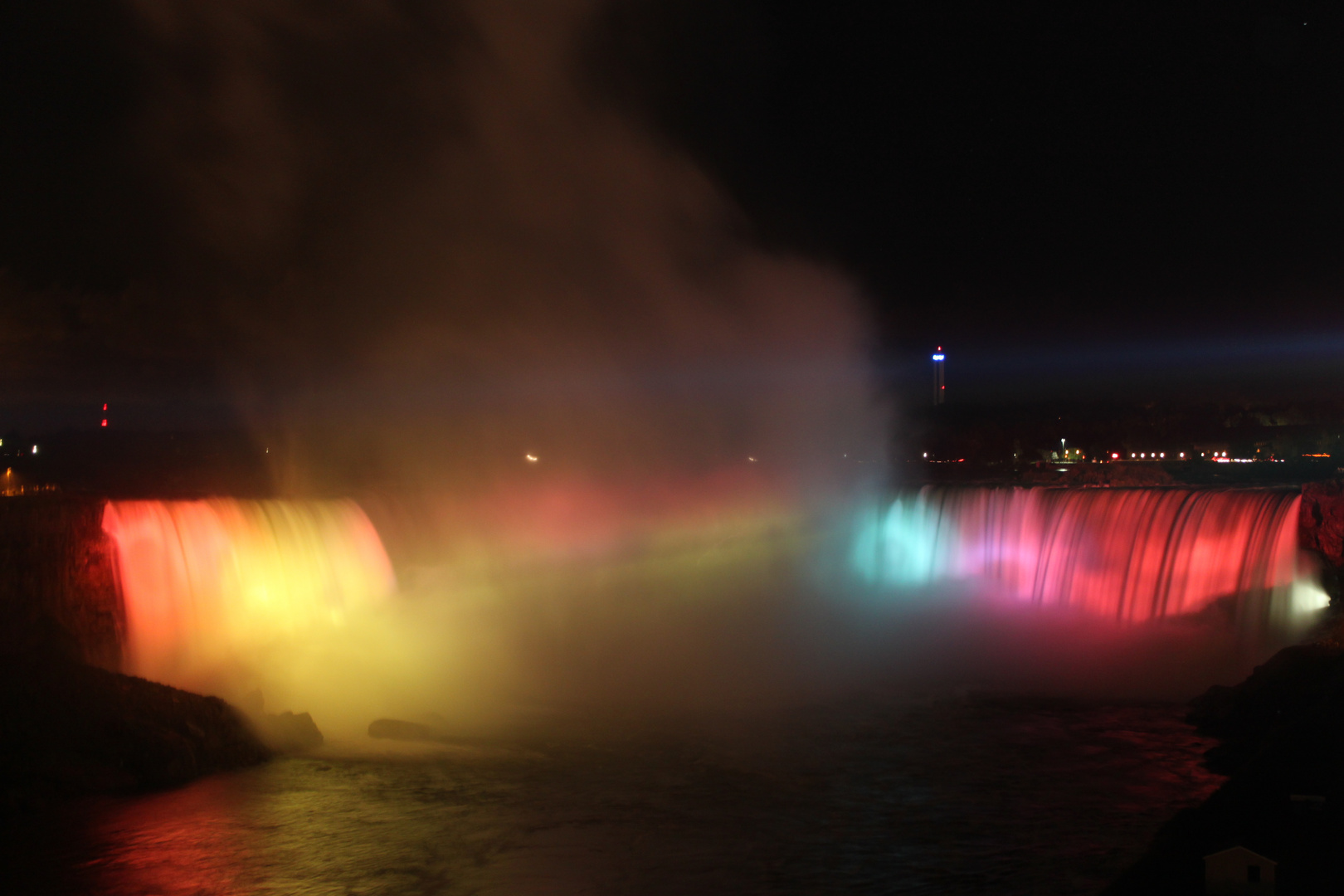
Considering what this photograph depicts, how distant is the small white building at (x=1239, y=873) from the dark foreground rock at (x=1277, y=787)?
0.60ft

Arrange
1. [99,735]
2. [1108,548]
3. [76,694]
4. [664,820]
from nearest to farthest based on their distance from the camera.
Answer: [664,820]
[99,735]
[76,694]
[1108,548]

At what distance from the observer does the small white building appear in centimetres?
614

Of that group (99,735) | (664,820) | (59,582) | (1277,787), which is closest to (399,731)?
(99,735)

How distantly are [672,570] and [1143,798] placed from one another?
15.8m

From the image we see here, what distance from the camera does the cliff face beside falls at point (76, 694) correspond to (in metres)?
10.5

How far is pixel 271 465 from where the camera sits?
26938 mm

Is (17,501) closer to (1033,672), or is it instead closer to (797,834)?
(797,834)

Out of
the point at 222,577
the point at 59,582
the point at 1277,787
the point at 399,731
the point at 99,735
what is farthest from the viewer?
the point at 222,577

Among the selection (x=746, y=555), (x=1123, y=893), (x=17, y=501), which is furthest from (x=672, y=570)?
(x=1123, y=893)

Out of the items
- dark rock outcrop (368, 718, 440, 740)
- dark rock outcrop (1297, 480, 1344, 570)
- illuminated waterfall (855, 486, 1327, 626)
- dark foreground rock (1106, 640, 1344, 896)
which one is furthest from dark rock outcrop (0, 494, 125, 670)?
dark rock outcrop (1297, 480, 1344, 570)

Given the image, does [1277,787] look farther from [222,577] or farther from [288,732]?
[222,577]

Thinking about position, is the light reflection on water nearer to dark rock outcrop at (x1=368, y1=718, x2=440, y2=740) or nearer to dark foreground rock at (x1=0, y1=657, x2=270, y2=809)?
dark foreground rock at (x1=0, y1=657, x2=270, y2=809)

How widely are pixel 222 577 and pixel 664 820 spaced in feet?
30.4

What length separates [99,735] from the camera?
10836 mm
